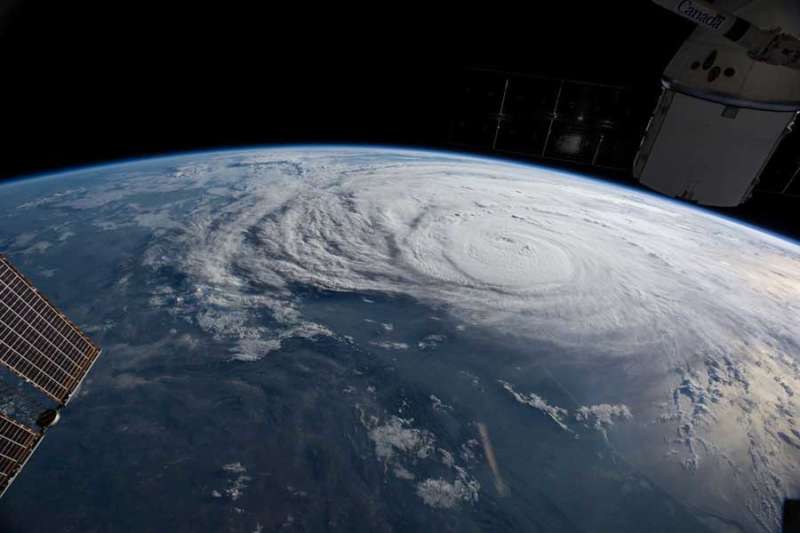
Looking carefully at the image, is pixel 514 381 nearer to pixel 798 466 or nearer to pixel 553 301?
pixel 553 301

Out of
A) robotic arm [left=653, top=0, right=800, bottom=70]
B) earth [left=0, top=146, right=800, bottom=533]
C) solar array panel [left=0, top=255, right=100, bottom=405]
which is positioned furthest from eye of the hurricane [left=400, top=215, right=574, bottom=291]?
robotic arm [left=653, top=0, right=800, bottom=70]

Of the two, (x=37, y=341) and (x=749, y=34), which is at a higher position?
(x=749, y=34)

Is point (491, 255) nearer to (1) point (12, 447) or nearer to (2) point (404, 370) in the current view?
(2) point (404, 370)

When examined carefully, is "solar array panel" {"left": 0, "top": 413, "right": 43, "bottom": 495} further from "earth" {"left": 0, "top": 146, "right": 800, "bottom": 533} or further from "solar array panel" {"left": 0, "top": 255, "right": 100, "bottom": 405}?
"earth" {"left": 0, "top": 146, "right": 800, "bottom": 533}

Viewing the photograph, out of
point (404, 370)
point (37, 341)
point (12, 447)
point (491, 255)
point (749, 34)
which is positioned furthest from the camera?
point (491, 255)

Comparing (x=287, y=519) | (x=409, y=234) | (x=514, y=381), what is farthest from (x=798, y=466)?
(x=409, y=234)

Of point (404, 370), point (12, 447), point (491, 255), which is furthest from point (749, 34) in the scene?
point (491, 255)

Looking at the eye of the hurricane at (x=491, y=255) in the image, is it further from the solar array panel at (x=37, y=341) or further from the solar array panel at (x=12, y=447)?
the solar array panel at (x=12, y=447)

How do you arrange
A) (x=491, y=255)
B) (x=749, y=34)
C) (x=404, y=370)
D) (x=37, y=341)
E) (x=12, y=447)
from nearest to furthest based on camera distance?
(x=749, y=34), (x=12, y=447), (x=37, y=341), (x=404, y=370), (x=491, y=255)
